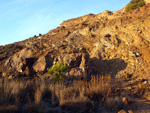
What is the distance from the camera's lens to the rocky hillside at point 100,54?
846 cm

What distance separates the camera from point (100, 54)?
10.2 metres

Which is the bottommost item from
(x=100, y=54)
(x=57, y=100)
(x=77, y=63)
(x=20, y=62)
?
(x=57, y=100)

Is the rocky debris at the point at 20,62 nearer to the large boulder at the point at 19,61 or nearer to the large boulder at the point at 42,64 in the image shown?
the large boulder at the point at 19,61

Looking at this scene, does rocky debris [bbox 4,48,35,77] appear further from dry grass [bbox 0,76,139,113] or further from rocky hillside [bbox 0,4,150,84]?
dry grass [bbox 0,76,139,113]

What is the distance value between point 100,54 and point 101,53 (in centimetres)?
13

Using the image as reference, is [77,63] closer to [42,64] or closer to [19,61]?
[42,64]

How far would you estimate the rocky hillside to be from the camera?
8460mm

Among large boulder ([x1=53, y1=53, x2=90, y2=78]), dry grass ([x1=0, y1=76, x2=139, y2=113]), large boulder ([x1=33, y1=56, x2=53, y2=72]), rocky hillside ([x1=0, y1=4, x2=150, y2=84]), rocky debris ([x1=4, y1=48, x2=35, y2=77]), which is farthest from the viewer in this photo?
rocky debris ([x1=4, y1=48, x2=35, y2=77])

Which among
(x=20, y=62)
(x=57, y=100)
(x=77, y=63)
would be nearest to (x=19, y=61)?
(x=20, y=62)

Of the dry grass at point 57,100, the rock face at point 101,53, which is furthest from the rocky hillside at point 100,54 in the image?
the dry grass at point 57,100

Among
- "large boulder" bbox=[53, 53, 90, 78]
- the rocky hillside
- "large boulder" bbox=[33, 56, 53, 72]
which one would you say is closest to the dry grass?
"large boulder" bbox=[53, 53, 90, 78]

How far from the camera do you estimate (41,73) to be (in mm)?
9289

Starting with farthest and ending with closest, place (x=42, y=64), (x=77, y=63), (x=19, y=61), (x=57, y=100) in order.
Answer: (x=19, y=61), (x=42, y=64), (x=77, y=63), (x=57, y=100)

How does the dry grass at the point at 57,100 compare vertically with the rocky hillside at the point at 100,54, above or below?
below
